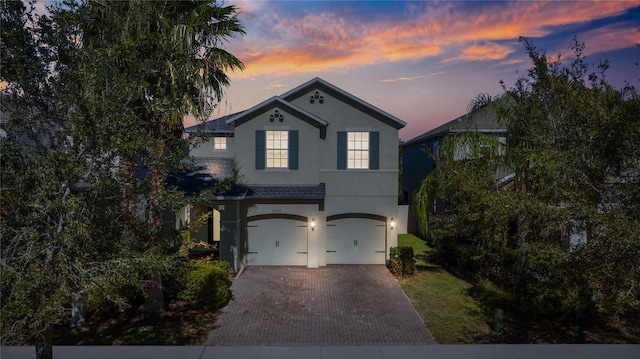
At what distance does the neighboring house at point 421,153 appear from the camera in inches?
856

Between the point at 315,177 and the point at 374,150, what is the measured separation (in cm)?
307

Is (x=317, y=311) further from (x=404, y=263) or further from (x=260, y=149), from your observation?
(x=260, y=149)

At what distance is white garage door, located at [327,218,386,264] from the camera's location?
18.8 meters

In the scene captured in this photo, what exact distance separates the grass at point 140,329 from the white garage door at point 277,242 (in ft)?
19.1

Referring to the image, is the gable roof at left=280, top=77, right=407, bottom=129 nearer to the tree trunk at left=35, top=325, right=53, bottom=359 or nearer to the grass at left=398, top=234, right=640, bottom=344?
the grass at left=398, top=234, right=640, bottom=344

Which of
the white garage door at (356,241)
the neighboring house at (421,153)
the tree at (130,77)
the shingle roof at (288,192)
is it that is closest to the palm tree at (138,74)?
the tree at (130,77)

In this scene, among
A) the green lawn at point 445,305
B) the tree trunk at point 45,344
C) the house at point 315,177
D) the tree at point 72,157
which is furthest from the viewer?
the house at point 315,177

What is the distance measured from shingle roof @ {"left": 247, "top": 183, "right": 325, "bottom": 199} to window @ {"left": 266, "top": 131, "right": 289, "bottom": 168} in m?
1.09

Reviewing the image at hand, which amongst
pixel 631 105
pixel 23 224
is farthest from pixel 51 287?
pixel 631 105

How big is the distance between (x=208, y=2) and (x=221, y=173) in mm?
8619

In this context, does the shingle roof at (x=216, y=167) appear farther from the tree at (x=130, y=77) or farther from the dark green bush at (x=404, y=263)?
the tree at (x=130, y=77)

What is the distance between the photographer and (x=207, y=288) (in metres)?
12.8

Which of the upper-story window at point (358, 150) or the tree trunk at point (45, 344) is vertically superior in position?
the upper-story window at point (358, 150)

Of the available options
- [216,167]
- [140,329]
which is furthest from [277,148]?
[140,329]
